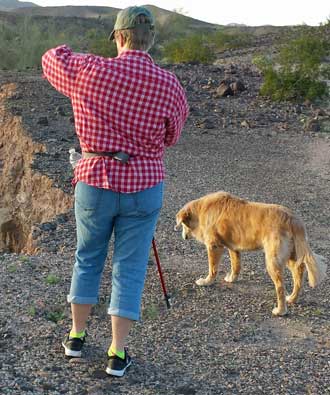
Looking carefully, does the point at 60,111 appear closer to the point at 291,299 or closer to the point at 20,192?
the point at 20,192

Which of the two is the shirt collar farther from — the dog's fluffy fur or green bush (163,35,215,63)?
green bush (163,35,215,63)

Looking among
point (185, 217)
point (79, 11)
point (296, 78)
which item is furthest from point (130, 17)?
point (79, 11)

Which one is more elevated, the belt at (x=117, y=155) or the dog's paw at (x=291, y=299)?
the belt at (x=117, y=155)

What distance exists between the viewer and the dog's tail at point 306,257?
21.3 feet

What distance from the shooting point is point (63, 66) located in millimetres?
4566

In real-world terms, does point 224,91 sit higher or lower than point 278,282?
higher

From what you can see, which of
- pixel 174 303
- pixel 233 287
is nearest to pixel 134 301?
pixel 174 303

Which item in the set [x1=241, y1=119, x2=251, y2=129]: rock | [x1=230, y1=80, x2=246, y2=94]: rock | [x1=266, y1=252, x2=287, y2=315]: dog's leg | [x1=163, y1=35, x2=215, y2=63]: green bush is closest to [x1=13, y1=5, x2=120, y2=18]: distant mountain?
[x1=163, y1=35, x2=215, y2=63]: green bush

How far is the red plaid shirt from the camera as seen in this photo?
4480mm

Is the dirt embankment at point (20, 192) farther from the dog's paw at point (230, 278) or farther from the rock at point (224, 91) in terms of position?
the rock at point (224, 91)

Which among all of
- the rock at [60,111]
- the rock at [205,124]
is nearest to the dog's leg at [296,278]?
the rock at [205,124]

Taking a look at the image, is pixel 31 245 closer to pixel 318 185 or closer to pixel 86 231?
pixel 86 231

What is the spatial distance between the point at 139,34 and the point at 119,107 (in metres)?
0.45

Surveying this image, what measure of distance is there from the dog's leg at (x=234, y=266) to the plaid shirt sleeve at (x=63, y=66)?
3075 mm
